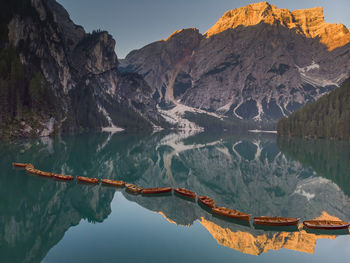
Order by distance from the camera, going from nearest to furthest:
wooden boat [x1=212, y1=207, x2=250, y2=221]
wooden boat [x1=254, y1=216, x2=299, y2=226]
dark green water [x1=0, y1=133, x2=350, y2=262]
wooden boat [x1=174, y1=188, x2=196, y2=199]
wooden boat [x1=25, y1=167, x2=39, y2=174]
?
1. dark green water [x1=0, y1=133, x2=350, y2=262]
2. wooden boat [x1=254, y1=216, x2=299, y2=226]
3. wooden boat [x1=212, y1=207, x2=250, y2=221]
4. wooden boat [x1=174, y1=188, x2=196, y2=199]
5. wooden boat [x1=25, y1=167, x2=39, y2=174]

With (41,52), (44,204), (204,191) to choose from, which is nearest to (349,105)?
(204,191)

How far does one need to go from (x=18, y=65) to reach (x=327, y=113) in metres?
176

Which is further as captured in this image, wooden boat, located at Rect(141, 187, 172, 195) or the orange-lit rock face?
wooden boat, located at Rect(141, 187, 172, 195)

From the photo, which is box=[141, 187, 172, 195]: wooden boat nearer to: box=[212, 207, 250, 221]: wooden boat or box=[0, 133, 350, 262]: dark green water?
A: box=[0, 133, 350, 262]: dark green water

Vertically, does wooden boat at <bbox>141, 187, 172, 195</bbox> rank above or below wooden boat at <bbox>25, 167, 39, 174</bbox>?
below

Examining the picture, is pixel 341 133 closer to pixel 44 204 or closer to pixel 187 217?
pixel 187 217

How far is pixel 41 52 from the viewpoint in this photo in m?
168

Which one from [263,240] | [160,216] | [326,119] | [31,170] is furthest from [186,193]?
[326,119]

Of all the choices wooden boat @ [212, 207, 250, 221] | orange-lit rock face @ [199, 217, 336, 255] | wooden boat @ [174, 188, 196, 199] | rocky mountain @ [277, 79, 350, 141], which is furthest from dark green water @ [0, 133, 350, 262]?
rocky mountain @ [277, 79, 350, 141]

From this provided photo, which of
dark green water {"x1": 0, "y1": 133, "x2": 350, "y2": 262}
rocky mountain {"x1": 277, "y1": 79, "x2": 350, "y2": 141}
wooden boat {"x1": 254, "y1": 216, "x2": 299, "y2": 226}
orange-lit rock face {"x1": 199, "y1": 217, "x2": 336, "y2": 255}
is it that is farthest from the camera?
rocky mountain {"x1": 277, "y1": 79, "x2": 350, "y2": 141}

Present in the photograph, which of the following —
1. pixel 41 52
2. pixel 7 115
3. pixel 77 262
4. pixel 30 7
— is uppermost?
pixel 30 7

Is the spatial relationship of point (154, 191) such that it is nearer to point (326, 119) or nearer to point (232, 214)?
point (232, 214)

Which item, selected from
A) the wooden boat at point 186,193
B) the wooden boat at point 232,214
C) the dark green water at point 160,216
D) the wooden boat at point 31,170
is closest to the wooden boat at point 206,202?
the dark green water at point 160,216

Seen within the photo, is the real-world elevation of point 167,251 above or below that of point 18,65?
below
